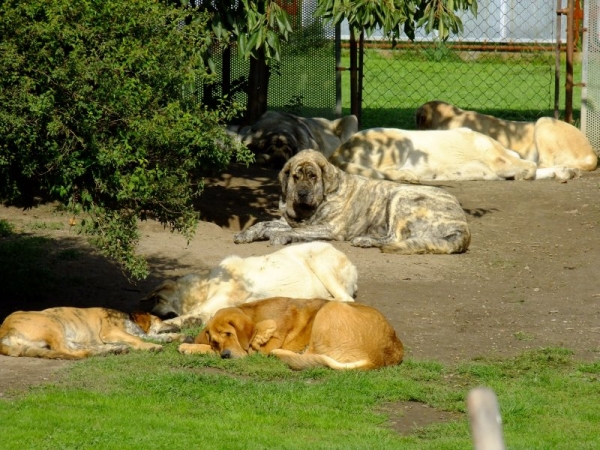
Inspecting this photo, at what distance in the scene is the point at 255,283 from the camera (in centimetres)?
920

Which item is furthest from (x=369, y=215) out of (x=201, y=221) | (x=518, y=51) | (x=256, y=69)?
(x=518, y=51)

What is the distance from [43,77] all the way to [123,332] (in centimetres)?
194

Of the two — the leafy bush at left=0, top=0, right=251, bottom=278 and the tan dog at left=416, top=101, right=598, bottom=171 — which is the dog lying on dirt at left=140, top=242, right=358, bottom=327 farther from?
the tan dog at left=416, top=101, right=598, bottom=171

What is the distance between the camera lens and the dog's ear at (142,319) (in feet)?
27.3

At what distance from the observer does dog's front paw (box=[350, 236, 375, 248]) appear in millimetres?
12105

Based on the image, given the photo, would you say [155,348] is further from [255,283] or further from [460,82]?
[460,82]

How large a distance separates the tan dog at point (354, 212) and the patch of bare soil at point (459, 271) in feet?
0.89

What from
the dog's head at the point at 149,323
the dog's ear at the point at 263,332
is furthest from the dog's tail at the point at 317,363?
the dog's head at the point at 149,323

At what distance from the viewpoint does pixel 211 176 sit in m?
14.6

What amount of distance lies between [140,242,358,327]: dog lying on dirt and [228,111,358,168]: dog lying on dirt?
20.4ft

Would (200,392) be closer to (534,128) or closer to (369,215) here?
(369,215)

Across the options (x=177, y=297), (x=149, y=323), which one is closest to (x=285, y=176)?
(x=177, y=297)

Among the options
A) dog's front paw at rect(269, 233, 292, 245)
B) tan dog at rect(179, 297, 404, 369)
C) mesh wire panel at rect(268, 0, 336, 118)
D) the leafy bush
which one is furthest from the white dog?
tan dog at rect(179, 297, 404, 369)

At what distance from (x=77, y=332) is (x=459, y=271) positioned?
447 cm
